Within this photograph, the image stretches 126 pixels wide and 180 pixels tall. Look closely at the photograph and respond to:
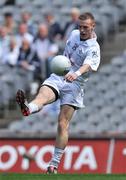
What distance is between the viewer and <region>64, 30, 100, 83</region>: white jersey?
11938 mm

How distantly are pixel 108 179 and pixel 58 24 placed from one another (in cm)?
889

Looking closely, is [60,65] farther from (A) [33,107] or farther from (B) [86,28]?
(B) [86,28]

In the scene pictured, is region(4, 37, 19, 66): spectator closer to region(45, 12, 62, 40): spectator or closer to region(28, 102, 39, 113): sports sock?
region(45, 12, 62, 40): spectator

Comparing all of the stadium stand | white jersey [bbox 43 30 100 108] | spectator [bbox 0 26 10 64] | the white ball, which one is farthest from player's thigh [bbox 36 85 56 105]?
spectator [bbox 0 26 10 64]

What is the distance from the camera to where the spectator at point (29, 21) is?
19.6 metres

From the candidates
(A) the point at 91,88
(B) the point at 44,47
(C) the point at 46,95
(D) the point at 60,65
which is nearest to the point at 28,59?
(B) the point at 44,47

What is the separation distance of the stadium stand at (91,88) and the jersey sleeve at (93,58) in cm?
462

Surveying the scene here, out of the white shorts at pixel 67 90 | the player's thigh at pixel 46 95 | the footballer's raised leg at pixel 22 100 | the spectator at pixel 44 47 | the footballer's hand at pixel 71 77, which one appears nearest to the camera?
the footballer's raised leg at pixel 22 100

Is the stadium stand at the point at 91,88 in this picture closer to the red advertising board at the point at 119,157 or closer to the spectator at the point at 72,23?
the spectator at the point at 72,23

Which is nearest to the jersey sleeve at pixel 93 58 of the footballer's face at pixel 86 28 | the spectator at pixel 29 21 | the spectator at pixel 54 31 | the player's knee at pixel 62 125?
the footballer's face at pixel 86 28

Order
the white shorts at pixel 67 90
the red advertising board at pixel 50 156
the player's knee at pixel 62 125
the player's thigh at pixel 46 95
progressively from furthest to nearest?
1. the red advertising board at pixel 50 156
2. the white shorts at pixel 67 90
3. the player's knee at pixel 62 125
4. the player's thigh at pixel 46 95

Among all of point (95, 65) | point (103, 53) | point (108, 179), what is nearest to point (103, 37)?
point (103, 53)

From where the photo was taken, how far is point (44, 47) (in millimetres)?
18609

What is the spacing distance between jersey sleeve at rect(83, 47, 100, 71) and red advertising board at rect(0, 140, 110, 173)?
4.31 metres
